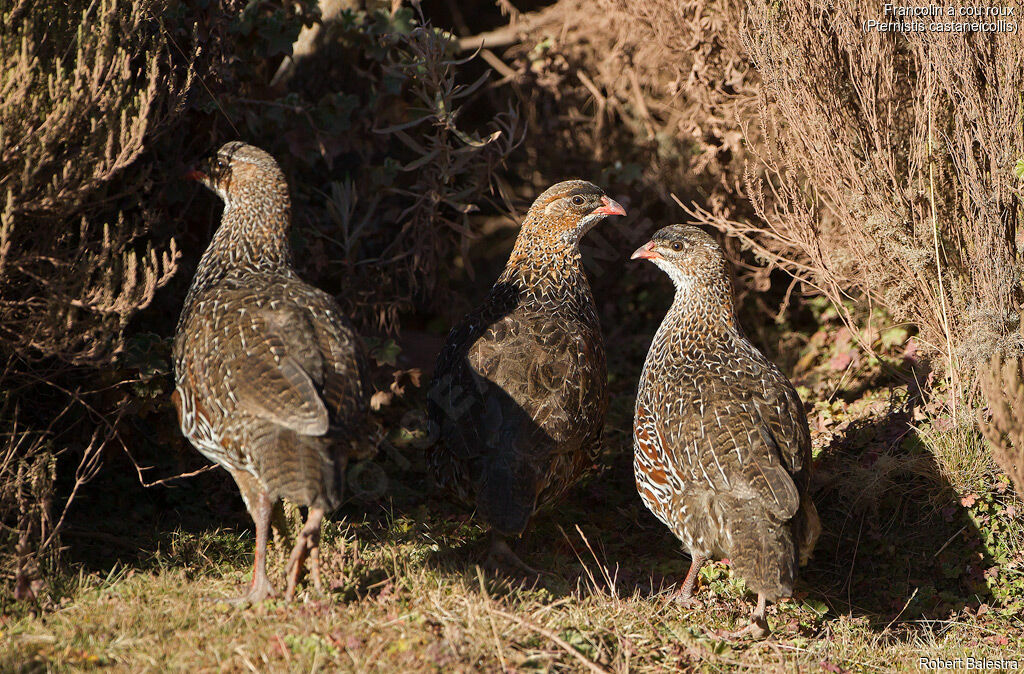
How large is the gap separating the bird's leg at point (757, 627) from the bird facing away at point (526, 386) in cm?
116

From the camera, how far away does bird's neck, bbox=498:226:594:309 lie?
5.58m

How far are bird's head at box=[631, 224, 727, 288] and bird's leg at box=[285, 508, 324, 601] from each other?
8.52ft

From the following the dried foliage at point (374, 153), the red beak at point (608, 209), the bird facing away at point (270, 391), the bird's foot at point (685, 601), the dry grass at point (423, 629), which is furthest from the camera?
the dried foliage at point (374, 153)

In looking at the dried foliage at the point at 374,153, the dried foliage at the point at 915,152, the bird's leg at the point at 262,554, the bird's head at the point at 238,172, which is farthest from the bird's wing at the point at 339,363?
the dried foliage at the point at 915,152

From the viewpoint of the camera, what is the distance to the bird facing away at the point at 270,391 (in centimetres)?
403

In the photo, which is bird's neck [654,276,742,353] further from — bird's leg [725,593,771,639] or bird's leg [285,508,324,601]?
bird's leg [285,508,324,601]

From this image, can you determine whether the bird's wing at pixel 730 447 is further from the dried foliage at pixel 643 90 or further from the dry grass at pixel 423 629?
the dried foliage at pixel 643 90

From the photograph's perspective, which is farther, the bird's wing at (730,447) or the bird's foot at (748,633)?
the bird's foot at (748,633)

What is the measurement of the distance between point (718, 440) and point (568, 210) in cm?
184

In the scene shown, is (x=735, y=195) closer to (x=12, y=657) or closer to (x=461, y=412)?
(x=461, y=412)

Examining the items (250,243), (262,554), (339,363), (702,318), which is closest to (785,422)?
(702,318)

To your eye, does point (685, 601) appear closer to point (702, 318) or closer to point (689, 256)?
point (702, 318)

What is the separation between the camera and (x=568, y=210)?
5.78m

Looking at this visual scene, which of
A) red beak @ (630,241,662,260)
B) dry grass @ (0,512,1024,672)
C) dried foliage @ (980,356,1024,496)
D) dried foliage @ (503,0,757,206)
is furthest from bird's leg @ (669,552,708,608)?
dried foliage @ (503,0,757,206)
